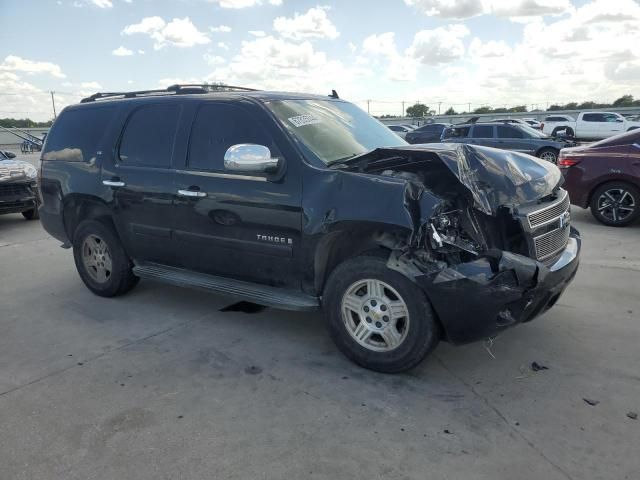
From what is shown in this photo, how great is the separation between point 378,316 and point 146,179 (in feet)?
8.14

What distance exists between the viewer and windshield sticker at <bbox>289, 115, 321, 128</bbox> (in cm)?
421

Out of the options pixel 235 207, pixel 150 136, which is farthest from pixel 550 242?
pixel 150 136

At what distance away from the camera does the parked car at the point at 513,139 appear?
16.5 metres

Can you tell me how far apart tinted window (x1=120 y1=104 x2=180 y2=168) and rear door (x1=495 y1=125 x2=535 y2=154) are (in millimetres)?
13692

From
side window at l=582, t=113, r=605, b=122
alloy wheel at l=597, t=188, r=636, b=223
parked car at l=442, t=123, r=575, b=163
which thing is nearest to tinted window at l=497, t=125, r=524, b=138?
parked car at l=442, t=123, r=575, b=163

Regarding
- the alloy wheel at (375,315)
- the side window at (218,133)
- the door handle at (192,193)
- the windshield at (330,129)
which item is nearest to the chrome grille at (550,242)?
the alloy wheel at (375,315)

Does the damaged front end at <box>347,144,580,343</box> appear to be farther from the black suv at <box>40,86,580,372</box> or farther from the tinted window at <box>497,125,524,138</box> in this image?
the tinted window at <box>497,125,524,138</box>

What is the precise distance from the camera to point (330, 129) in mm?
4430

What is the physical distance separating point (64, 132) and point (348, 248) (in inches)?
138

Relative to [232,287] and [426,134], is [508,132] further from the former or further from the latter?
[232,287]

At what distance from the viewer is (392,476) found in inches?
105

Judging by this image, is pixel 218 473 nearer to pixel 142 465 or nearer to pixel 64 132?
pixel 142 465

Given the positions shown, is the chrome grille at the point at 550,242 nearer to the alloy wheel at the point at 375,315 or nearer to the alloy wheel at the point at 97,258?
the alloy wheel at the point at 375,315

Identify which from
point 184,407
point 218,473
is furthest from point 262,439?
point 184,407
